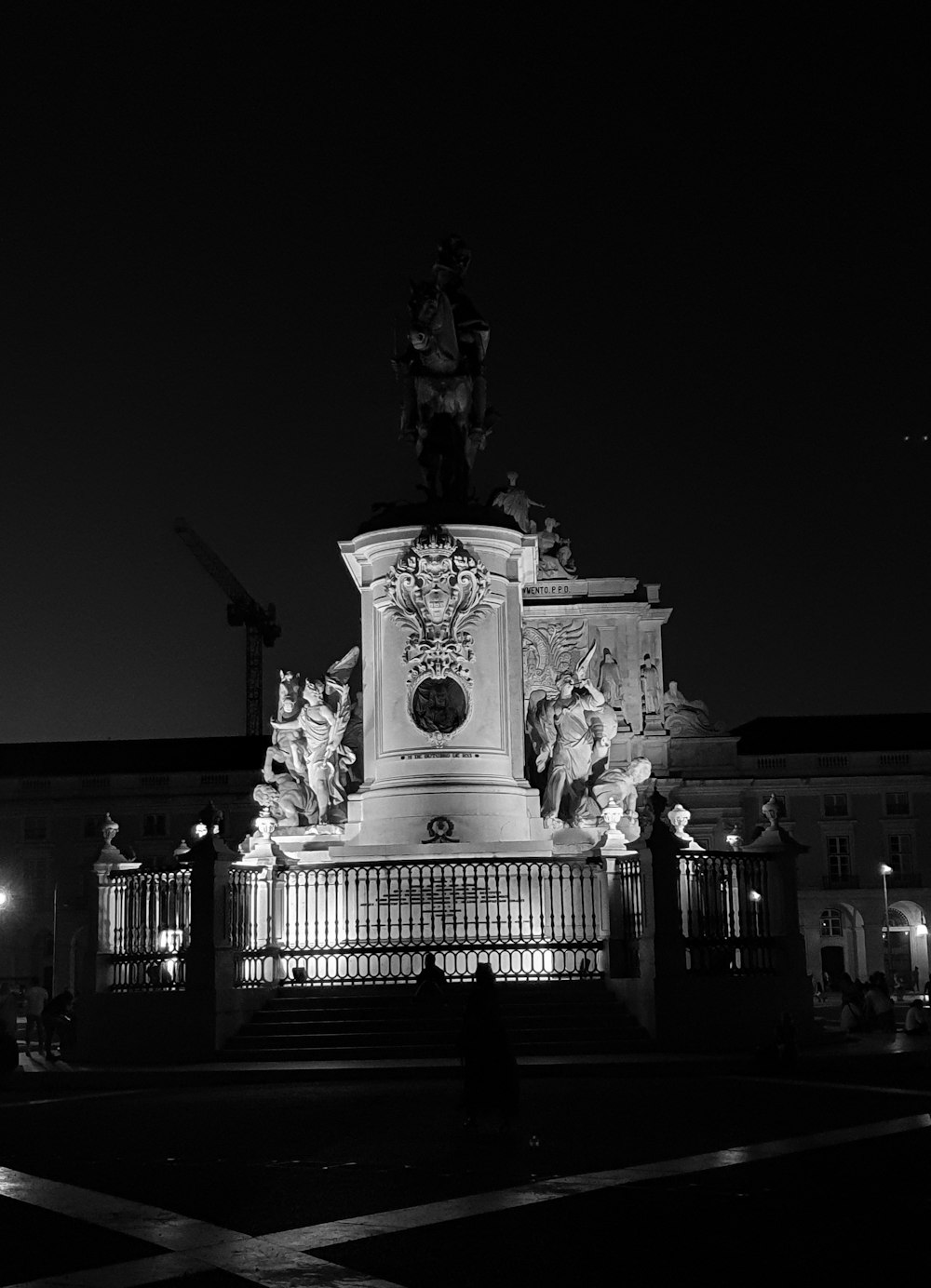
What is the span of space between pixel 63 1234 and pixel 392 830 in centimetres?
1554

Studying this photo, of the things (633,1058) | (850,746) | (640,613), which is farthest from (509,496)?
(633,1058)

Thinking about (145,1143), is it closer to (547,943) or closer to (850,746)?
(547,943)

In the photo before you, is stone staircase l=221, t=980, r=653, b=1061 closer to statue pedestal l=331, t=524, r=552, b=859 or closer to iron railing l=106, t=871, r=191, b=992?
iron railing l=106, t=871, r=191, b=992

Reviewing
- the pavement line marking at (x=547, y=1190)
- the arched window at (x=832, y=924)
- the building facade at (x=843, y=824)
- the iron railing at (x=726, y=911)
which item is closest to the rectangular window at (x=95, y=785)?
the building facade at (x=843, y=824)

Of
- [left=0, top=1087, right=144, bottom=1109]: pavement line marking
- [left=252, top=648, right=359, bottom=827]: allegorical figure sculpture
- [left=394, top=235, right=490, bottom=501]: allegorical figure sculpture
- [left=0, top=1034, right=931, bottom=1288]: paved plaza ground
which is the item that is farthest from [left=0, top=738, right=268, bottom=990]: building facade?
[left=0, top=1034, right=931, bottom=1288]: paved plaza ground

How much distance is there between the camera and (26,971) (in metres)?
79.6

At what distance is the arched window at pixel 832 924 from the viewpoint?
80.2 m

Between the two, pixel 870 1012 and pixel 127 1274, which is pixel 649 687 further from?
pixel 127 1274

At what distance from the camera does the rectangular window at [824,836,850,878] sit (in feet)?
265

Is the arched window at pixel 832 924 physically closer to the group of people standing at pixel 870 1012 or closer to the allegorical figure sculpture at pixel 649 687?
the allegorical figure sculpture at pixel 649 687

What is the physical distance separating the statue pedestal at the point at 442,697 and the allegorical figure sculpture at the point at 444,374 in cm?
161

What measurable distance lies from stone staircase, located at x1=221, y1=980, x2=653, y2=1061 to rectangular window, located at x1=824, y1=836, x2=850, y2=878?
201 ft

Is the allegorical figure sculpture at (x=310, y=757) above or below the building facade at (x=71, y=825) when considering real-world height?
below

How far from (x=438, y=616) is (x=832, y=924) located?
59.8 metres
